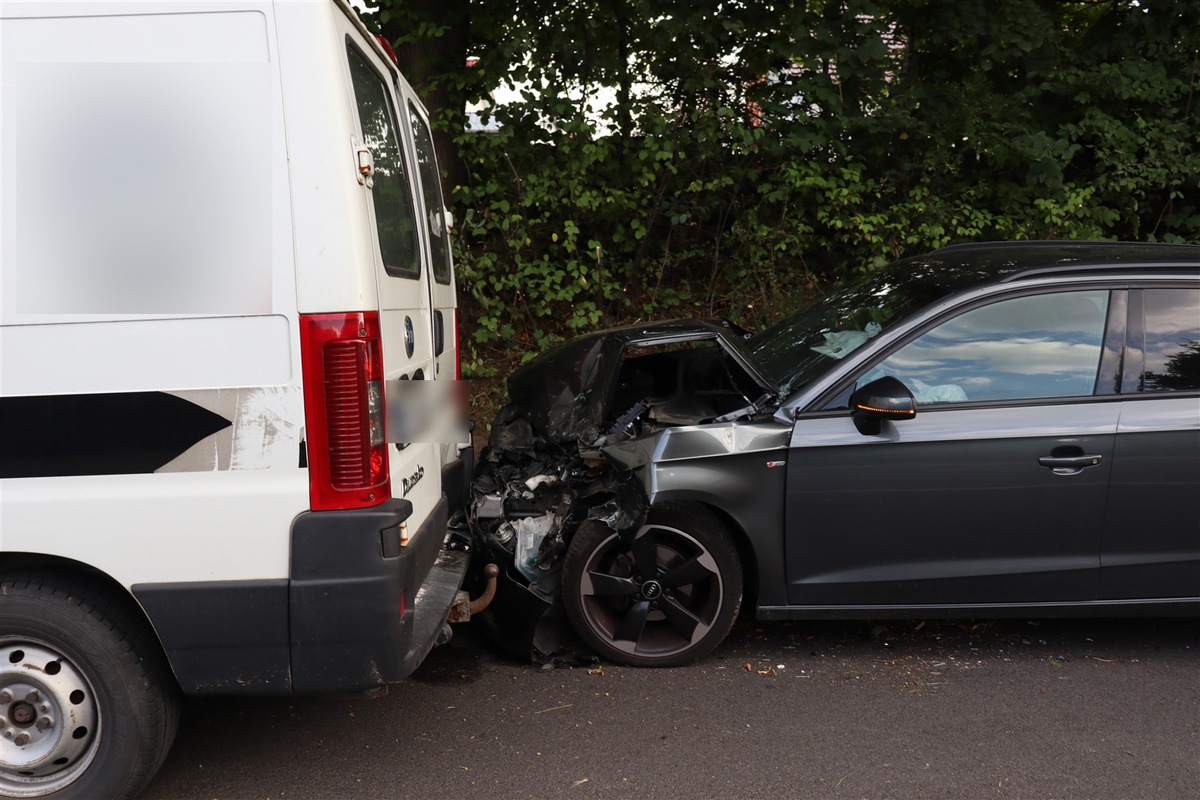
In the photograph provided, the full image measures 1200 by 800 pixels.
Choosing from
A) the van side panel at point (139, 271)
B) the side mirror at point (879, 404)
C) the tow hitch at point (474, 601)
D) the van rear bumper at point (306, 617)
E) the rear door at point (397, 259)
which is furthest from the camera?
the side mirror at point (879, 404)

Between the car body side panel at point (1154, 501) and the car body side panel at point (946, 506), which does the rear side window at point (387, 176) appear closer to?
the car body side panel at point (946, 506)

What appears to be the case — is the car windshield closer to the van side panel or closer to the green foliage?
the van side panel

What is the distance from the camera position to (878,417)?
4188mm

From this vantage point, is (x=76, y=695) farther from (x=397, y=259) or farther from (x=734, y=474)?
(x=734, y=474)

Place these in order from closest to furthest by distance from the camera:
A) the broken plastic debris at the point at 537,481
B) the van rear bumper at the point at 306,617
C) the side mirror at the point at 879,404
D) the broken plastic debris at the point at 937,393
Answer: the van rear bumper at the point at 306,617 < the side mirror at the point at 879,404 < the broken plastic debris at the point at 937,393 < the broken plastic debris at the point at 537,481

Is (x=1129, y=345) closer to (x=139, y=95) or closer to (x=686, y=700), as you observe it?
(x=686, y=700)

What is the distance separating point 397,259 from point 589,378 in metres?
1.50

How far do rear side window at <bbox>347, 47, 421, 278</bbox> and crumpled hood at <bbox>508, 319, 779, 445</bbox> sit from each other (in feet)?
3.70

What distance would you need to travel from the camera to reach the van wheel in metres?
2.95

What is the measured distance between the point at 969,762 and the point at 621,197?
5.96 meters

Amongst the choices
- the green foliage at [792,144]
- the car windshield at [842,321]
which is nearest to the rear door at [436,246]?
the car windshield at [842,321]

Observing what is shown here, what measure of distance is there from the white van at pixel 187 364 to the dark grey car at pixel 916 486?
1.44 metres

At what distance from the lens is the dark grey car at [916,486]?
4.20 m

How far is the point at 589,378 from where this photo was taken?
4.72m
